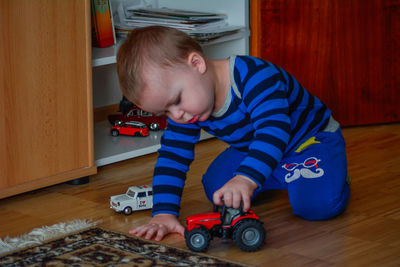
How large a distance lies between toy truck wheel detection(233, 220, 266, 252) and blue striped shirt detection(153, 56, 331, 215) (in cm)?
8

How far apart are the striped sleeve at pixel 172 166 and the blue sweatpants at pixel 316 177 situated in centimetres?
18

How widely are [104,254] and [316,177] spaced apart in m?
0.50

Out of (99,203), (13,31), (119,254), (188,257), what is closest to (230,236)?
(188,257)

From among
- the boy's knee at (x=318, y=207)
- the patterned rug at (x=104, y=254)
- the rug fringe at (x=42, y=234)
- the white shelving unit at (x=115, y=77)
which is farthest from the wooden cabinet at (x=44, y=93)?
the boy's knee at (x=318, y=207)

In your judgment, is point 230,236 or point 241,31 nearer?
point 230,236

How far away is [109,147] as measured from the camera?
188 centimetres

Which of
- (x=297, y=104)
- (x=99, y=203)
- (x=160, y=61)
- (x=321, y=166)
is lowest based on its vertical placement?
(x=99, y=203)

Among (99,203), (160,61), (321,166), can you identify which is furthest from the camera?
(99,203)

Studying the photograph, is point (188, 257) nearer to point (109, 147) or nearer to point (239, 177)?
point (239, 177)

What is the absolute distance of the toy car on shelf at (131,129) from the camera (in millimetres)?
2002

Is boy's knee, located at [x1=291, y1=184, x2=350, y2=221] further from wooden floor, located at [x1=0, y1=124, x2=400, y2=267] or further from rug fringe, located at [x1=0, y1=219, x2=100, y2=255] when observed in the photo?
rug fringe, located at [x1=0, y1=219, x2=100, y2=255]

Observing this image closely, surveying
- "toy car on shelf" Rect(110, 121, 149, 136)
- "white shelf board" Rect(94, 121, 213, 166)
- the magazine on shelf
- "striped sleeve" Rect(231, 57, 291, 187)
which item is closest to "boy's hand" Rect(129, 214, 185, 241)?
"striped sleeve" Rect(231, 57, 291, 187)

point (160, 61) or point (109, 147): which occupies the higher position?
point (160, 61)

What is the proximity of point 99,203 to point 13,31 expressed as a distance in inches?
18.1
